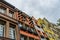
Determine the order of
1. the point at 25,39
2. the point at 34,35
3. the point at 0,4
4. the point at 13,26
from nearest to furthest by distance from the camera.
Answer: the point at 0,4 < the point at 13,26 < the point at 25,39 < the point at 34,35

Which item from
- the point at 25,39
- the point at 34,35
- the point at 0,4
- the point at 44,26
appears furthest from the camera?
the point at 44,26

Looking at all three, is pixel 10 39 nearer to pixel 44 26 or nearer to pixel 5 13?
pixel 5 13

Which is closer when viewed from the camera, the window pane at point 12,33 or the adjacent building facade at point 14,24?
the adjacent building facade at point 14,24

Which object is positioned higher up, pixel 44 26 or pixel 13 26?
pixel 44 26

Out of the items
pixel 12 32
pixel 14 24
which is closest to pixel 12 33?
pixel 12 32

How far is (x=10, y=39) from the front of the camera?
2459 cm

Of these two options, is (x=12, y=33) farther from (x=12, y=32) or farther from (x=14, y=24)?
(x=14, y=24)

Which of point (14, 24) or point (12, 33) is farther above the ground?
point (14, 24)

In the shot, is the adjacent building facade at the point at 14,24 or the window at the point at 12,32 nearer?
the adjacent building facade at the point at 14,24

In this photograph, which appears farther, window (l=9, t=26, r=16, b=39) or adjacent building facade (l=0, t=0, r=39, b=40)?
window (l=9, t=26, r=16, b=39)

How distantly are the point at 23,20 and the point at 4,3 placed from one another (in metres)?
5.09

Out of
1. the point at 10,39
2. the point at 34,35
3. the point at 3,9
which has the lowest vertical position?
the point at 10,39

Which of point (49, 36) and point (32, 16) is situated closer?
point (32, 16)

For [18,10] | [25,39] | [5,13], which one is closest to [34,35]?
[25,39]
